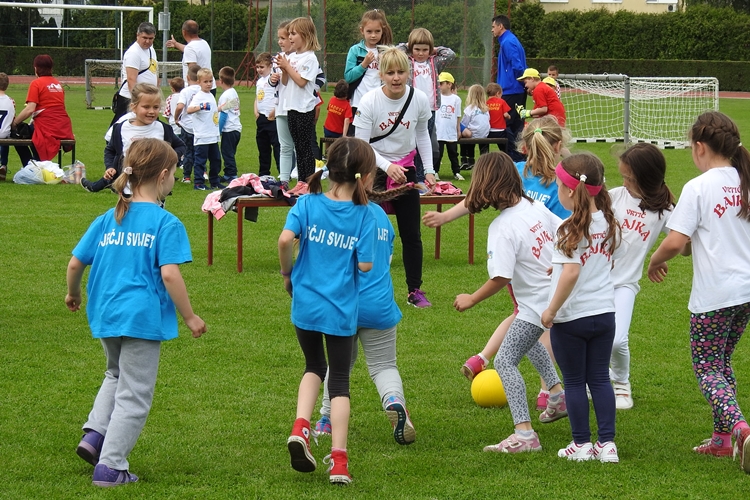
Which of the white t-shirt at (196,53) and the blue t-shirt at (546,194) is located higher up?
the white t-shirt at (196,53)

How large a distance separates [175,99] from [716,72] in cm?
3591

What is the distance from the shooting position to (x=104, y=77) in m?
39.1

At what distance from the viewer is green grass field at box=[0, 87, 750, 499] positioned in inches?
171

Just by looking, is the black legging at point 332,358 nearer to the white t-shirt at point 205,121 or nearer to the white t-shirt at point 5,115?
the white t-shirt at point 205,121

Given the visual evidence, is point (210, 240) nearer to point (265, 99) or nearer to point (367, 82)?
point (367, 82)

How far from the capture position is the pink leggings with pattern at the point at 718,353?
15.2ft

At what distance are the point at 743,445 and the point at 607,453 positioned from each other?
61cm

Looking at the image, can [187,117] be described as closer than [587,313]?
No

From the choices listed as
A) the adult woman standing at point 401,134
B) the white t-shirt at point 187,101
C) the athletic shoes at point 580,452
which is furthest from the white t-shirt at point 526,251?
the white t-shirt at point 187,101

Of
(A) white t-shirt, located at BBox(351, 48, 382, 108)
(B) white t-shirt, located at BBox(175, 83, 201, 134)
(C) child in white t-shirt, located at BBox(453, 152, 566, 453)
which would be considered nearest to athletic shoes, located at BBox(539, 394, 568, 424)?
(C) child in white t-shirt, located at BBox(453, 152, 566, 453)

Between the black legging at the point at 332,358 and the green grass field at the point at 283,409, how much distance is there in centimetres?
43

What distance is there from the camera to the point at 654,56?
1964 inches

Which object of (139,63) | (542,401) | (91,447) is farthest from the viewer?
(139,63)

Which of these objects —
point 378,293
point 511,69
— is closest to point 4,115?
point 511,69
